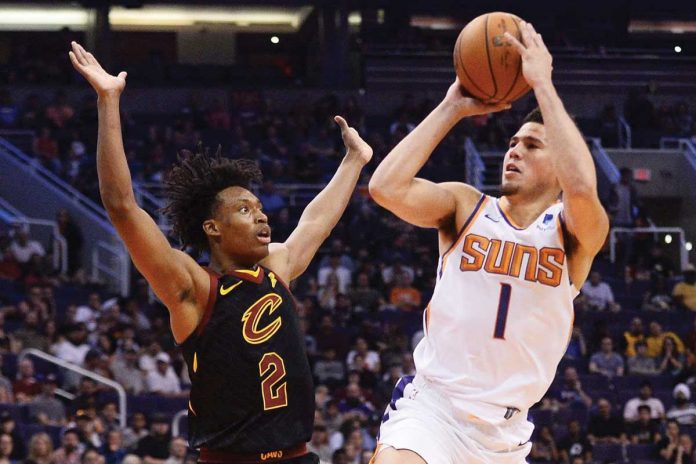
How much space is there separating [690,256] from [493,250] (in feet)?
61.8

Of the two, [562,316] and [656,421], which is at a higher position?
[562,316]

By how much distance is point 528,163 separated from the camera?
569cm

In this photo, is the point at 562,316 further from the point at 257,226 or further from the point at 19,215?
the point at 19,215

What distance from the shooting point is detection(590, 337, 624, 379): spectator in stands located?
16.4 meters

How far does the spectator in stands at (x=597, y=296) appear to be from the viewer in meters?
18.1

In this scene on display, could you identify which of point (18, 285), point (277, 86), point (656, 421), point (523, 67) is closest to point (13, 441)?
point (18, 285)

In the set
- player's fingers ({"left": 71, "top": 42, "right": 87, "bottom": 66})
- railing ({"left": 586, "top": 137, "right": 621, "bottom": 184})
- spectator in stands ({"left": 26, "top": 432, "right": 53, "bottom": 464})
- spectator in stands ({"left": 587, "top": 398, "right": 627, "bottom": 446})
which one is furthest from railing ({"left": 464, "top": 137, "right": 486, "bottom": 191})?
player's fingers ({"left": 71, "top": 42, "right": 87, "bottom": 66})

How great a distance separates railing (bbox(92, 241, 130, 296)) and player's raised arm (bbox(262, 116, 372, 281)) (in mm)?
12747

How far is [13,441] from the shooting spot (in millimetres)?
12141

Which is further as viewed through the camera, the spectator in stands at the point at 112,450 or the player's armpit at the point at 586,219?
the spectator in stands at the point at 112,450

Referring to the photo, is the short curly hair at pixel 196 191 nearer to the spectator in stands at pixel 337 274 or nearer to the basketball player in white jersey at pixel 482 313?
the basketball player in white jersey at pixel 482 313

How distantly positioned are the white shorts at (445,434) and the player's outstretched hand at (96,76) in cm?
177

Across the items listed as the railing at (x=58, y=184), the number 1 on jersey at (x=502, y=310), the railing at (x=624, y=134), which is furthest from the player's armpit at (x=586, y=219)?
the railing at (x=624, y=134)

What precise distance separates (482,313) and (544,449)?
30.3 ft
